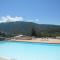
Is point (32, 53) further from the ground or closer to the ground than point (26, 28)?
closer to the ground

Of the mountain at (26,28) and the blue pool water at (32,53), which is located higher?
the mountain at (26,28)

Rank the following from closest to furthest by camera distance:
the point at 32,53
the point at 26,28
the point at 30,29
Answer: the point at 32,53
the point at 26,28
the point at 30,29

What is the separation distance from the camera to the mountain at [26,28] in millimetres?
8219

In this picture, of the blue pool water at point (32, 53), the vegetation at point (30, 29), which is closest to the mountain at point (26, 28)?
the vegetation at point (30, 29)

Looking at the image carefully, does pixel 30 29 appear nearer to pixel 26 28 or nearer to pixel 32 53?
pixel 26 28

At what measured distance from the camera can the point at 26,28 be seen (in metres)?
8.41

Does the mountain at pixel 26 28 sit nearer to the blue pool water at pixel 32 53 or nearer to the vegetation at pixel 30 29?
the vegetation at pixel 30 29

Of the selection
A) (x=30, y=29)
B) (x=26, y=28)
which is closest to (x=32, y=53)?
(x=26, y=28)

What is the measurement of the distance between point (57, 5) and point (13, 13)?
2459mm

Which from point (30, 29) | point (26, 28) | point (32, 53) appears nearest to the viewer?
point (32, 53)

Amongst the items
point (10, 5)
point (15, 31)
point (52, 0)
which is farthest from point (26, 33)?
point (52, 0)

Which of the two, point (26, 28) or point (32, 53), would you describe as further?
point (26, 28)

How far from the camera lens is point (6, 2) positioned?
23.9ft

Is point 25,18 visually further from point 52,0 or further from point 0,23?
point 52,0
